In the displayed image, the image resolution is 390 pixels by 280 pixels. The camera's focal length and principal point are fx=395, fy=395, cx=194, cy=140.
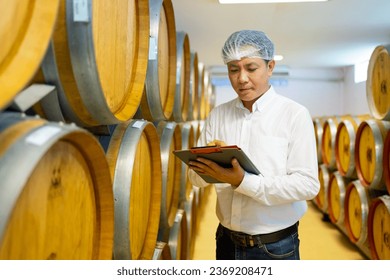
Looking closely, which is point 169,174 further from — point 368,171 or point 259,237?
point 368,171

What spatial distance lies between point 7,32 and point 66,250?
1.65 ft

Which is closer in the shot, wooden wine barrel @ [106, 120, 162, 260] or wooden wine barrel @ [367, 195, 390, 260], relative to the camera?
wooden wine barrel @ [106, 120, 162, 260]

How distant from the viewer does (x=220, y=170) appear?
169cm

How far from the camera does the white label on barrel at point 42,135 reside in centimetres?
67

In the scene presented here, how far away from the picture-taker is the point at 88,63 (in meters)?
0.96

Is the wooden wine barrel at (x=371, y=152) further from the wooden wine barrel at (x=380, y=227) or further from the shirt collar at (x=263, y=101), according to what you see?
the shirt collar at (x=263, y=101)

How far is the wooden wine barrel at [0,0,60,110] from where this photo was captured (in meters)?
0.65

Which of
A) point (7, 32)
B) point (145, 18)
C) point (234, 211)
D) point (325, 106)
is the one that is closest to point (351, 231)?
point (234, 211)

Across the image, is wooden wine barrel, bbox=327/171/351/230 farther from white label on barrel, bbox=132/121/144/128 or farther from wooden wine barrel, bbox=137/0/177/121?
white label on barrel, bbox=132/121/144/128

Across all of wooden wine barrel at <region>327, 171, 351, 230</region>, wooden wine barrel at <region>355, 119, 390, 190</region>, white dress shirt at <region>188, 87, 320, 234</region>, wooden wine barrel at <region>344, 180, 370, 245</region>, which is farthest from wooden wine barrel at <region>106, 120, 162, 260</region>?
wooden wine barrel at <region>327, 171, 351, 230</region>

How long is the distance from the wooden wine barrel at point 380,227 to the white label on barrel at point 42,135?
2.99m

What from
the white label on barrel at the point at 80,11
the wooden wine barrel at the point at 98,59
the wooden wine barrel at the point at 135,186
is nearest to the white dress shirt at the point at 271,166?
the wooden wine barrel at the point at 135,186

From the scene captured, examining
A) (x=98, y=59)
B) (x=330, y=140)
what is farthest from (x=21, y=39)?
(x=330, y=140)

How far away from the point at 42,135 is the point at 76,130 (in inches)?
4.3
